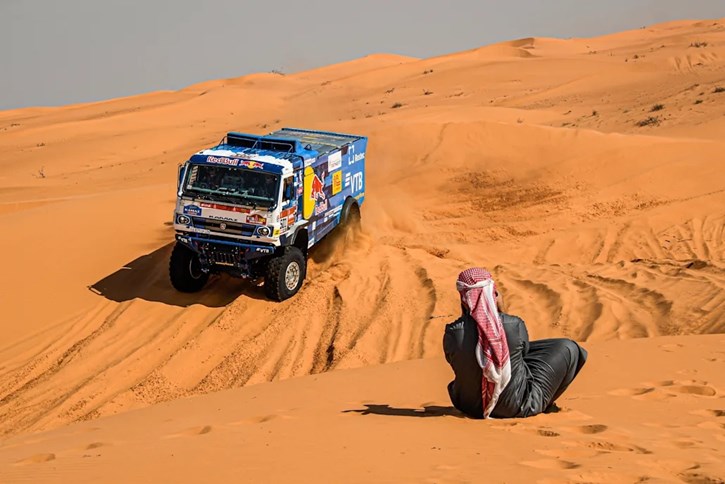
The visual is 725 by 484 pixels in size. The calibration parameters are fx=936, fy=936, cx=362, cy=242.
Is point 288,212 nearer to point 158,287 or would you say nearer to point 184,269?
point 184,269

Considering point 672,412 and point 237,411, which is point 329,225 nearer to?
point 237,411

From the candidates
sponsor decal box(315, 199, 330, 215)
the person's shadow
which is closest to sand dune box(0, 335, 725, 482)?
the person's shadow

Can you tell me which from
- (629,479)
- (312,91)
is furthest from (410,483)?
(312,91)

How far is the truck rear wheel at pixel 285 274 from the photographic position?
1355cm

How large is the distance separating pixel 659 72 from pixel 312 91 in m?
22.1

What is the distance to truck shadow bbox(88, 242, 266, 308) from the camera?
1423cm

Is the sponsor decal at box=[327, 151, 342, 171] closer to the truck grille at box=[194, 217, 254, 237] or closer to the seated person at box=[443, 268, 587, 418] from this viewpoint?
the truck grille at box=[194, 217, 254, 237]

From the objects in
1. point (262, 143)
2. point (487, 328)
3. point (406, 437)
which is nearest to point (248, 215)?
point (262, 143)

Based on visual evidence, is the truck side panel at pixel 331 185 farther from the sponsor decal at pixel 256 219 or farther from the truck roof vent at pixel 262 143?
the sponsor decal at pixel 256 219

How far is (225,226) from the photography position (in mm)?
13609

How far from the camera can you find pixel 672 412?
6.99m

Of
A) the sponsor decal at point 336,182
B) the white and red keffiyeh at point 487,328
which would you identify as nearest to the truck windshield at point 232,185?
the sponsor decal at point 336,182

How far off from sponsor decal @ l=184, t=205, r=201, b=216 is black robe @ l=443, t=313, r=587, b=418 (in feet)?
24.4

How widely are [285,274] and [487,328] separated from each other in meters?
7.27
